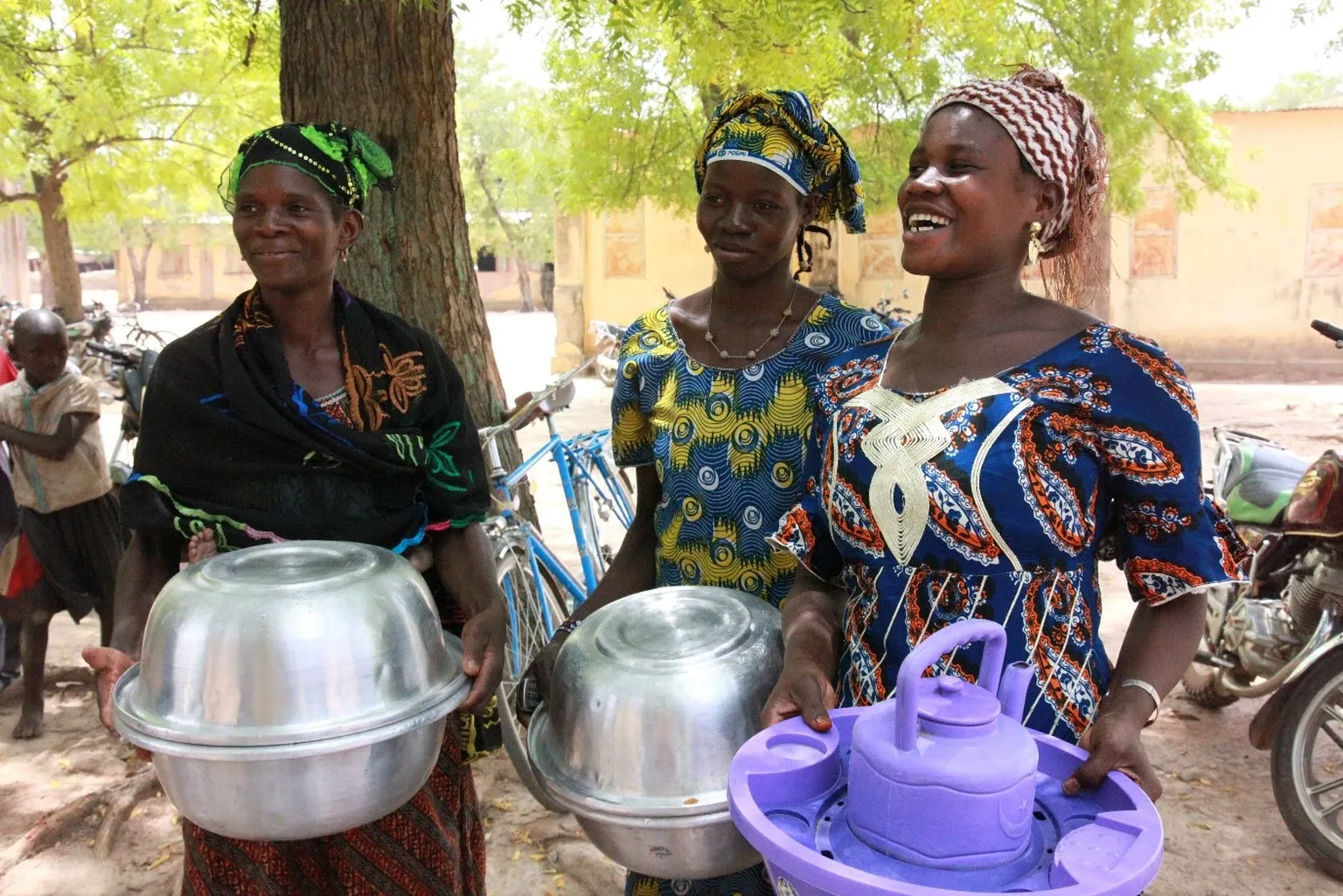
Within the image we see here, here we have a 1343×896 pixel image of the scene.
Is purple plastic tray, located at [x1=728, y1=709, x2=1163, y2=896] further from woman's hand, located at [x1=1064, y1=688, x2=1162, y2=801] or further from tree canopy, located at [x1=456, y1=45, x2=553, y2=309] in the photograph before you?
tree canopy, located at [x1=456, y1=45, x2=553, y2=309]

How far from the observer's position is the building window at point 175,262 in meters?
36.8

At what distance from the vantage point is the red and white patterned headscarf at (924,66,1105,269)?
5.35 ft

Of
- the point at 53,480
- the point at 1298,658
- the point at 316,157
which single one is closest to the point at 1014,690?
the point at 316,157

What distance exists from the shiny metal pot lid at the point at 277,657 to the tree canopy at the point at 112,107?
721cm

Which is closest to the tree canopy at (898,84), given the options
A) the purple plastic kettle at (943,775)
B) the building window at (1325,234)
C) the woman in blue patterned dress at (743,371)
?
the woman in blue patterned dress at (743,371)

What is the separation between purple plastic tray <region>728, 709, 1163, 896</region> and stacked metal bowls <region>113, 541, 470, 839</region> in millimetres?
603

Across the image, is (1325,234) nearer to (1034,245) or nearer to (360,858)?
(1034,245)

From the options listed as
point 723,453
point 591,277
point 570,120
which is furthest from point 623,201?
point 723,453

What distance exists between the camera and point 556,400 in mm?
4547

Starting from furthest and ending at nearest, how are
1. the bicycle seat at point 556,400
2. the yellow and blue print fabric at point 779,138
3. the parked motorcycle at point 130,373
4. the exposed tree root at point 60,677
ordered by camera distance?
1. the parked motorcycle at point 130,373
2. the exposed tree root at point 60,677
3. the bicycle seat at point 556,400
4. the yellow and blue print fabric at point 779,138

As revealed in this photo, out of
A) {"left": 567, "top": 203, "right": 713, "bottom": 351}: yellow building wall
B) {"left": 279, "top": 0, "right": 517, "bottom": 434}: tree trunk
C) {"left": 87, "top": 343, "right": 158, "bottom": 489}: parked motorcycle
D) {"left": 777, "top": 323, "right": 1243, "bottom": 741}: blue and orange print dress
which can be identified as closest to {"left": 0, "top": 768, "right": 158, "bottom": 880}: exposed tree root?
{"left": 279, "top": 0, "right": 517, "bottom": 434}: tree trunk

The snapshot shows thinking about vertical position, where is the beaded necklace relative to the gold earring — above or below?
below

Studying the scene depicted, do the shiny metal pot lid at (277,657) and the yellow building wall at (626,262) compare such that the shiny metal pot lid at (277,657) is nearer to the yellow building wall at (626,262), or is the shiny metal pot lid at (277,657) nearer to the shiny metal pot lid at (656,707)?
the shiny metal pot lid at (656,707)

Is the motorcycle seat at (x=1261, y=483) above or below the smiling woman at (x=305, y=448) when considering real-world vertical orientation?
below
